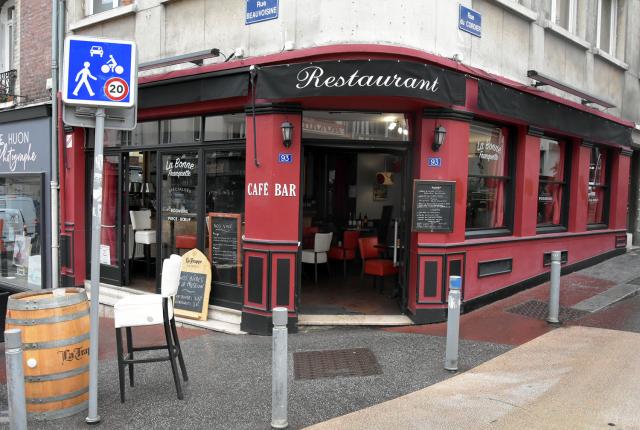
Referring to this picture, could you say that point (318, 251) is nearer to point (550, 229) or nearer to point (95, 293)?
point (550, 229)

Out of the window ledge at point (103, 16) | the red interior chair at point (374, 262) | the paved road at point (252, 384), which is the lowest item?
the paved road at point (252, 384)

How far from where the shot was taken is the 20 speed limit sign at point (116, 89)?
435 cm

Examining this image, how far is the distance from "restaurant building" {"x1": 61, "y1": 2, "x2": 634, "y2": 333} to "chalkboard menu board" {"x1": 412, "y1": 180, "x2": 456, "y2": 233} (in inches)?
0.6

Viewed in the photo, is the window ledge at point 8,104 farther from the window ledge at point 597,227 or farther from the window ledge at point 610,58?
the window ledge at point 597,227

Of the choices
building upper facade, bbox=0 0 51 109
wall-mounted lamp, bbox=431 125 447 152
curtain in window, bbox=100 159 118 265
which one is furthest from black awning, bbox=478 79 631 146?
building upper facade, bbox=0 0 51 109

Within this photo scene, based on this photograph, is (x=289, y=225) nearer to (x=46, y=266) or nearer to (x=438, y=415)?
(x=438, y=415)

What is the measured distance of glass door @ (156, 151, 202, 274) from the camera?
8.18 meters

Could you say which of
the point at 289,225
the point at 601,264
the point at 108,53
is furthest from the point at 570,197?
the point at 108,53

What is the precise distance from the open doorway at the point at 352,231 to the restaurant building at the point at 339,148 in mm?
63

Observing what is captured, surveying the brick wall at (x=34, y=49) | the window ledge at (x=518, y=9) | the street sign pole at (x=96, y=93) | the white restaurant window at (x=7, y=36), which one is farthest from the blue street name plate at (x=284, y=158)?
the white restaurant window at (x=7, y=36)

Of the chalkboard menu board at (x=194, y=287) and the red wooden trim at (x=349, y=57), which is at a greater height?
the red wooden trim at (x=349, y=57)

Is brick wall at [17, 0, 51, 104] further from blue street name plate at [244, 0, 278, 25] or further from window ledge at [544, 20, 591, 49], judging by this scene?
window ledge at [544, 20, 591, 49]

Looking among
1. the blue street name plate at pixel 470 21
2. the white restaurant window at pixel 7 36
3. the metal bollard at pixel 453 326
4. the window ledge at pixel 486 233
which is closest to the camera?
the metal bollard at pixel 453 326

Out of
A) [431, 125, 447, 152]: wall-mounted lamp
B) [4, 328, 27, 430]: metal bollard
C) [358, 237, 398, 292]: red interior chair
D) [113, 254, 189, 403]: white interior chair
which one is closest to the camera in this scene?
[4, 328, 27, 430]: metal bollard
